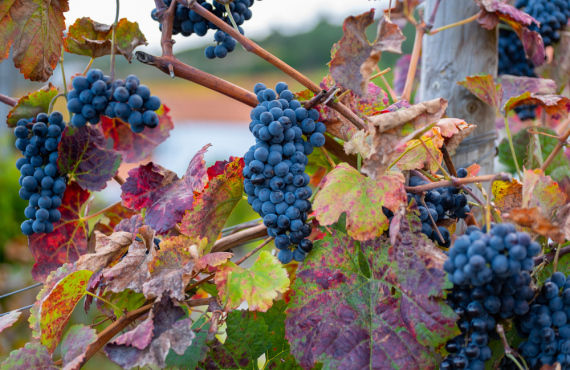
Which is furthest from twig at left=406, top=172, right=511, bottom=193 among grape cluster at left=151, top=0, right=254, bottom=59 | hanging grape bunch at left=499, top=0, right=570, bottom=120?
hanging grape bunch at left=499, top=0, right=570, bottom=120

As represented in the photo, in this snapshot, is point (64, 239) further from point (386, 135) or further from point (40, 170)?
point (386, 135)

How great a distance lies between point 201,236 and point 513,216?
38cm

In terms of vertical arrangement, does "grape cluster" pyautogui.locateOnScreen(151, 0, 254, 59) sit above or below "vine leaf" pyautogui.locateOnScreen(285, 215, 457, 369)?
above


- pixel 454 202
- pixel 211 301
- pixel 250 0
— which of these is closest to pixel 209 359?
pixel 211 301

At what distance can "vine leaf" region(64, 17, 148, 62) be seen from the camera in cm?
75

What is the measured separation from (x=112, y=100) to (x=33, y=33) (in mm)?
189

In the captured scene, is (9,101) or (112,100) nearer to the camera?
(112,100)

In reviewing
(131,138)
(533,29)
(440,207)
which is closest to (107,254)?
(131,138)

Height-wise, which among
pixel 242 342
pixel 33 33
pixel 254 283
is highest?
pixel 33 33

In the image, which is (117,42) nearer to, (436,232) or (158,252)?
(158,252)

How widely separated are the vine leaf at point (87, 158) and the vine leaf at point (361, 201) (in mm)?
426

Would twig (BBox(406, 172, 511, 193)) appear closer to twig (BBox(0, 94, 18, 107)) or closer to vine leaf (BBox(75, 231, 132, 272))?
vine leaf (BBox(75, 231, 132, 272))

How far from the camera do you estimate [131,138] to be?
0.96 metres

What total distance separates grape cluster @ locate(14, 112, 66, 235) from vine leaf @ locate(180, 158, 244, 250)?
28 cm
